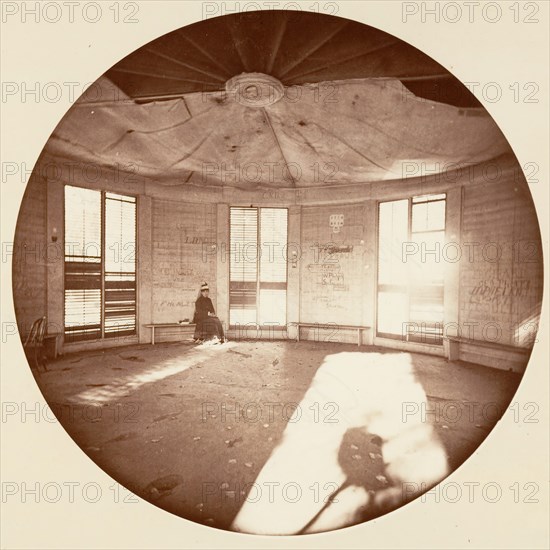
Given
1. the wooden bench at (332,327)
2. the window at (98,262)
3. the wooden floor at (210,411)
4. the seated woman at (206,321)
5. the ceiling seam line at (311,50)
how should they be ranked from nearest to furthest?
the ceiling seam line at (311,50) < the wooden floor at (210,411) < the window at (98,262) < the seated woman at (206,321) < the wooden bench at (332,327)

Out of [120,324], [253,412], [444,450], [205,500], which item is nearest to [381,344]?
[444,450]

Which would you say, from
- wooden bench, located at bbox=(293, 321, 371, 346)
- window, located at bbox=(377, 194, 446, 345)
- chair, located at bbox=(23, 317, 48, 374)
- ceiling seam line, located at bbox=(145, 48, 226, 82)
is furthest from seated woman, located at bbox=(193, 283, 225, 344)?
ceiling seam line, located at bbox=(145, 48, 226, 82)

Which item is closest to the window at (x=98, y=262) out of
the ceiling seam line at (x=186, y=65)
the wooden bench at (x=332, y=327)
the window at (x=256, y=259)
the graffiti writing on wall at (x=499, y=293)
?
the window at (x=256, y=259)

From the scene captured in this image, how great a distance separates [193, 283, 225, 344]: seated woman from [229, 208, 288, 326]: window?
125mm

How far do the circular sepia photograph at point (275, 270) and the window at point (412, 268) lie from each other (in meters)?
0.01

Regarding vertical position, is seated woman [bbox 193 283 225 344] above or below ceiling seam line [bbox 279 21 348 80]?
below

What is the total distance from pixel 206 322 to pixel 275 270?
0.58 m

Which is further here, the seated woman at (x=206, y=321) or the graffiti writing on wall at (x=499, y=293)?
the seated woman at (x=206, y=321)

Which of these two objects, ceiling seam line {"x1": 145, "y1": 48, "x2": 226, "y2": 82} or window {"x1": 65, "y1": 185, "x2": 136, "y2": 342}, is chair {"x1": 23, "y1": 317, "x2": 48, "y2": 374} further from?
ceiling seam line {"x1": 145, "y1": 48, "x2": 226, "y2": 82}

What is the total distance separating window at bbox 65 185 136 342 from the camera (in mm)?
1607

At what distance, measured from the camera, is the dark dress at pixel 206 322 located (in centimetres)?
180

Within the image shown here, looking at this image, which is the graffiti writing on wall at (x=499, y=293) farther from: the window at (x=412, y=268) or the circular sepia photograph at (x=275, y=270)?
the window at (x=412, y=268)

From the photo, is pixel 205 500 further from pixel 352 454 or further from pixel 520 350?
pixel 520 350

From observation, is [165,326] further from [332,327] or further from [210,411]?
[332,327]
